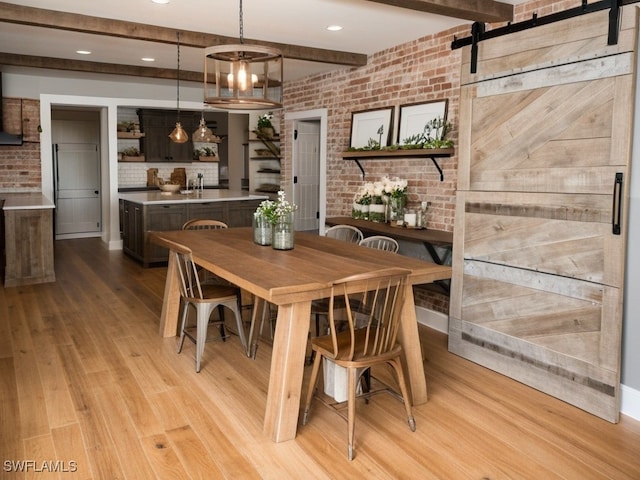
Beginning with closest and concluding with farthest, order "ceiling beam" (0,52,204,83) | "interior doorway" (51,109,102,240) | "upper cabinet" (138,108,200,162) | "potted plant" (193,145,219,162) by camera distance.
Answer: "ceiling beam" (0,52,204,83), "interior doorway" (51,109,102,240), "upper cabinet" (138,108,200,162), "potted plant" (193,145,219,162)

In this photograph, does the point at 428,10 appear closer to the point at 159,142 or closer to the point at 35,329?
the point at 35,329

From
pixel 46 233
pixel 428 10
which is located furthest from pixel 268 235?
pixel 46 233

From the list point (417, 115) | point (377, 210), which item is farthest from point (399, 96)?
point (377, 210)

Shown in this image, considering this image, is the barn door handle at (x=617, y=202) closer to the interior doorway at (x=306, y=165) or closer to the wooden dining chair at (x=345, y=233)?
the wooden dining chair at (x=345, y=233)

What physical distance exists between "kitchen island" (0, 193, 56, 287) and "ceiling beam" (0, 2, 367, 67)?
86.7 inches

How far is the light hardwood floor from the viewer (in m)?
2.59

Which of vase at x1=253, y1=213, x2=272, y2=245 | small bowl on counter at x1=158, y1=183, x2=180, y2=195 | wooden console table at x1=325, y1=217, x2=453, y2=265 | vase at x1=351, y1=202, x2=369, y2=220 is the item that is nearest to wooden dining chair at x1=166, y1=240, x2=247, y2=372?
vase at x1=253, y1=213, x2=272, y2=245

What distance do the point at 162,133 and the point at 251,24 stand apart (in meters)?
5.41

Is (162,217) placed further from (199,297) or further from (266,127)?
(199,297)

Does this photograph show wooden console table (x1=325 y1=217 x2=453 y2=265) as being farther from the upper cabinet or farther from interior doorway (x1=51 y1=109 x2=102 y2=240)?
interior doorway (x1=51 y1=109 x2=102 y2=240)

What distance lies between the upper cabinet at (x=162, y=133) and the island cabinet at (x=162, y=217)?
6.54 feet

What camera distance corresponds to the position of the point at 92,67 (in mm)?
6953

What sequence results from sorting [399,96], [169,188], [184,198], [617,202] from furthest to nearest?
[169,188] < [184,198] < [399,96] < [617,202]

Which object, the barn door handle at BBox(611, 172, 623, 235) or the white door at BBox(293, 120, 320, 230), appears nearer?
the barn door handle at BBox(611, 172, 623, 235)
